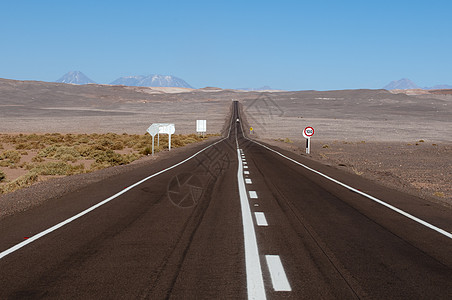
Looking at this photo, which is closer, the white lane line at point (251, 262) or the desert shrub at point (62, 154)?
the white lane line at point (251, 262)

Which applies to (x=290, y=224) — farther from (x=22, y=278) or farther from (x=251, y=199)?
(x=22, y=278)

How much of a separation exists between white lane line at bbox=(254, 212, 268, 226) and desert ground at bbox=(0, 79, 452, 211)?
245 inches

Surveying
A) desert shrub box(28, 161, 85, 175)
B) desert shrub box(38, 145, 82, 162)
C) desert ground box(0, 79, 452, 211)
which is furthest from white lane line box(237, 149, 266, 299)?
desert shrub box(38, 145, 82, 162)

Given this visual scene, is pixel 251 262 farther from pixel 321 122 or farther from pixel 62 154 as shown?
pixel 321 122

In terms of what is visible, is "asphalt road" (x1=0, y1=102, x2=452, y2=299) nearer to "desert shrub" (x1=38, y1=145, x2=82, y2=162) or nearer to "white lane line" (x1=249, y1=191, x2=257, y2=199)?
"white lane line" (x1=249, y1=191, x2=257, y2=199)

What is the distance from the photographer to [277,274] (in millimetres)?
5461

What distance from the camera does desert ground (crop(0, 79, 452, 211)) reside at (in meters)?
24.4

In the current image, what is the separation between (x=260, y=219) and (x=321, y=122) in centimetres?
8728

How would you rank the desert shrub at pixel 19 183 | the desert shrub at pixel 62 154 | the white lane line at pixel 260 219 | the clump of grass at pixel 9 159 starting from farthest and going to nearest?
1. the desert shrub at pixel 62 154
2. the clump of grass at pixel 9 159
3. the desert shrub at pixel 19 183
4. the white lane line at pixel 260 219

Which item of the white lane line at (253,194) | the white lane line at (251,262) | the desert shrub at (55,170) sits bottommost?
the desert shrub at (55,170)

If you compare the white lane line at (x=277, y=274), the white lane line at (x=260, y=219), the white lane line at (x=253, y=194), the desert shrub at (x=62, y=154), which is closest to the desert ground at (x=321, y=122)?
the white lane line at (x=253, y=194)

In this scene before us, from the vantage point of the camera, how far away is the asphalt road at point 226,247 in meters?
4.97

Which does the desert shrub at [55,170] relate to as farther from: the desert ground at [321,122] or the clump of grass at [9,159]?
the desert ground at [321,122]

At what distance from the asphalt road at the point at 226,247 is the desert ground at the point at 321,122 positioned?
18.4ft
